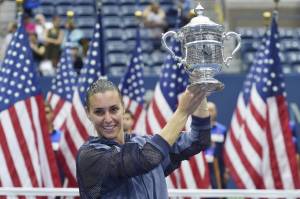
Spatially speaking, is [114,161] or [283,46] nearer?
[114,161]

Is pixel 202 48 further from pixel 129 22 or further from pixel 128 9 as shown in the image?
pixel 128 9

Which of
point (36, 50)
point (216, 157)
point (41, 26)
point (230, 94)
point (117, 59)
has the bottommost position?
point (216, 157)

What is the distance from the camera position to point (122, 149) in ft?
16.4

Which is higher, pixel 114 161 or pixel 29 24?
pixel 29 24

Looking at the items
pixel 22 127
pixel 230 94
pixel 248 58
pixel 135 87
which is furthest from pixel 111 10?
pixel 22 127

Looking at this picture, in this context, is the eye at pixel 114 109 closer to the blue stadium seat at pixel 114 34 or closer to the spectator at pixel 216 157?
the spectator at pixel 216 157

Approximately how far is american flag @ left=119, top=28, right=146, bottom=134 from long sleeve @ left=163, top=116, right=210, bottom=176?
6626 mm

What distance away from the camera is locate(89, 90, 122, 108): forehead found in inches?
199

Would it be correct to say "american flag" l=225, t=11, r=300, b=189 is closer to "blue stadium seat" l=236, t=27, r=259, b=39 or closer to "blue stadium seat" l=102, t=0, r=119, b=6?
"blue stadium seat" l=236, t=27, r=259, b=39

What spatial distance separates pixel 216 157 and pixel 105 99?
6.74 metres

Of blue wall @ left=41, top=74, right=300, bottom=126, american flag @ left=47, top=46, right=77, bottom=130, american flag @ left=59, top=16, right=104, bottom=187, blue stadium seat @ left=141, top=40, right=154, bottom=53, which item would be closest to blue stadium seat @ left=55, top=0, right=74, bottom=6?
blue stadium seat @ left=141, top=40, right=154, bottom=53

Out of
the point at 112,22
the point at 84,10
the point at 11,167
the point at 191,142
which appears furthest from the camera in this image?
the point at 84,10

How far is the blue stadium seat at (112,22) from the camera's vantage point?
18.5 meters

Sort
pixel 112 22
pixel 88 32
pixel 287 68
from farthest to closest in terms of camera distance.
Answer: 1. pixel 112 22
2. pixel 88 32
3. pixel 287 68
